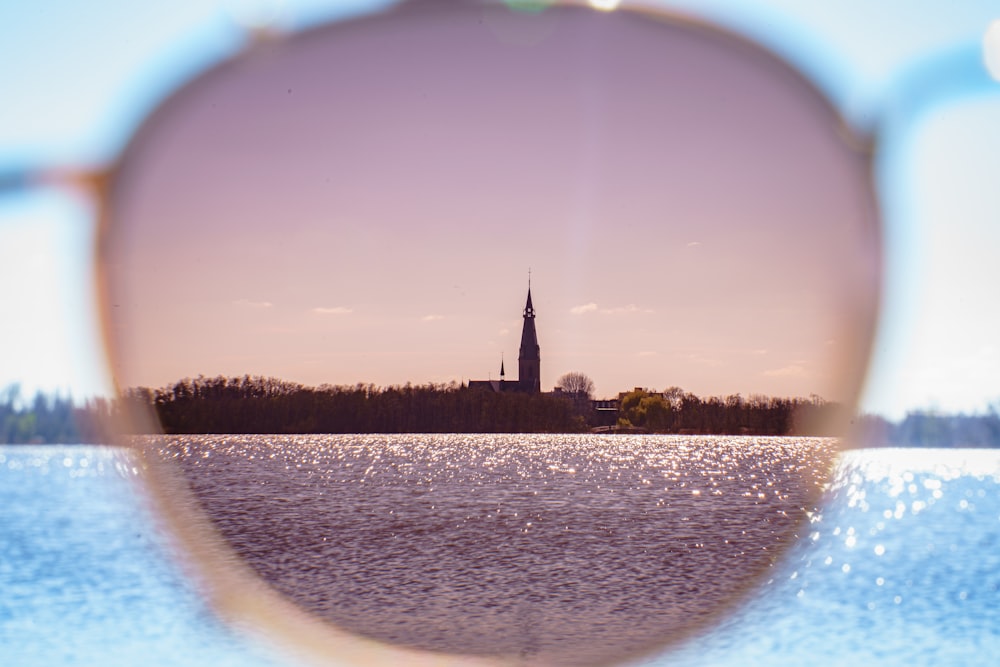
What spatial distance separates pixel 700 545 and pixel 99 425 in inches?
6379

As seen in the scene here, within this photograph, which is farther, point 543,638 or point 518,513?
point 518,513

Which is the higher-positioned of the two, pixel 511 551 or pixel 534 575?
pixel 511 551

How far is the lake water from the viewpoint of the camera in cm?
2452

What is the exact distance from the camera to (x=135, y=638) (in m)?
25.1

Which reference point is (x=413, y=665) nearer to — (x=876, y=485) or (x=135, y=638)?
(x=135, y=638)

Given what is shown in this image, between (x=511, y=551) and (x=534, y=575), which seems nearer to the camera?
(x=534, y=575)

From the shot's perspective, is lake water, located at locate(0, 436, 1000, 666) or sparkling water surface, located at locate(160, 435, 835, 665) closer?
lake water, located at locate(0, 436, 1000, 666)

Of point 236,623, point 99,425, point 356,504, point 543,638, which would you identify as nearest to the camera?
point 543,638

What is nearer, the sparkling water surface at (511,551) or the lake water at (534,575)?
the lake water at (534,575)

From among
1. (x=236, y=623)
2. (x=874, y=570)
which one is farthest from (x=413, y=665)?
(x=874, y=570)

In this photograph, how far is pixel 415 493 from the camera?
6988 cm

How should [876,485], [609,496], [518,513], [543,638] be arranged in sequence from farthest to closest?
[876,485], [609,496], [518,513], [543,638]

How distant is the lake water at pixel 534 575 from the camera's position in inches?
965

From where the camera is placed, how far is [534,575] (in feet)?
108
